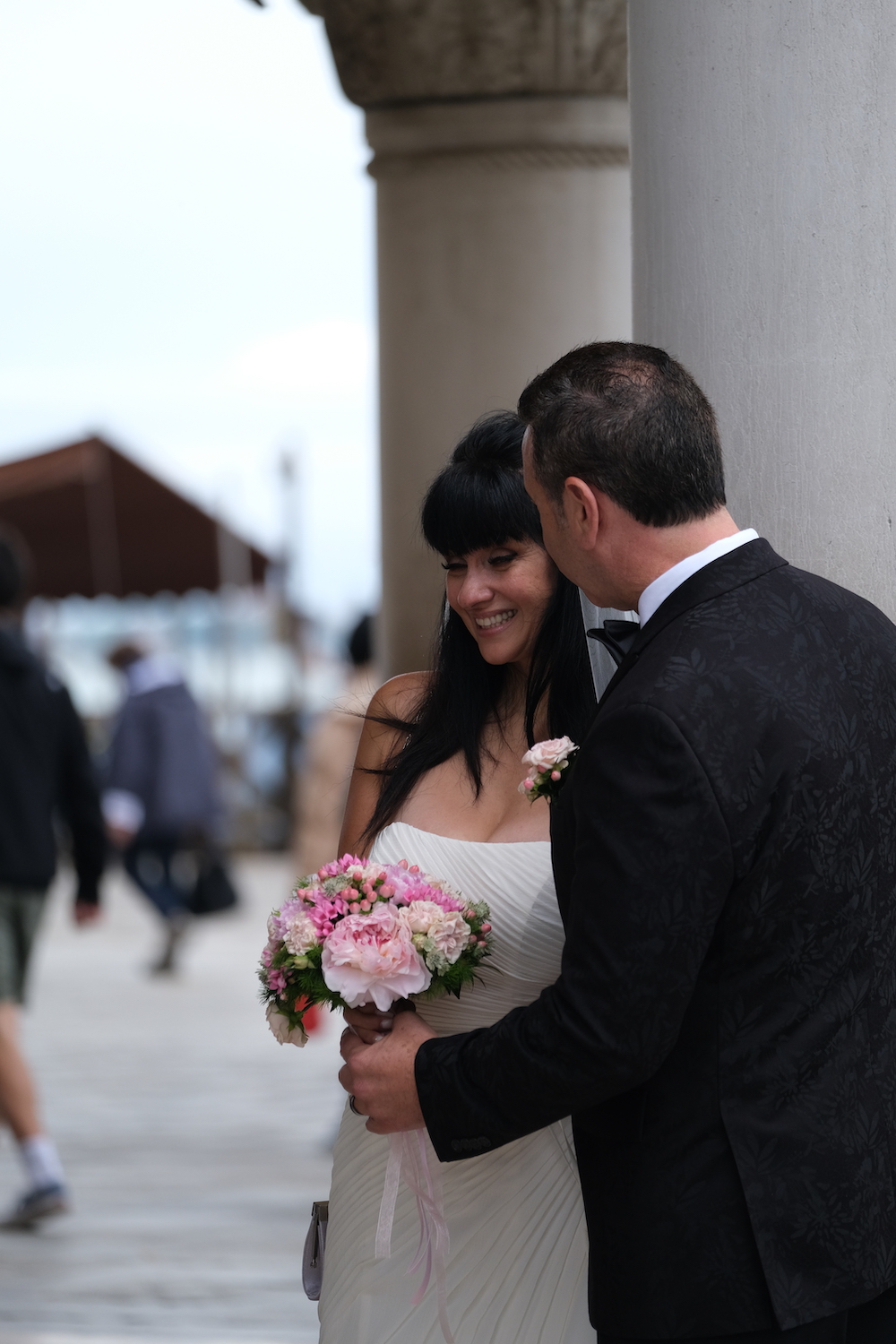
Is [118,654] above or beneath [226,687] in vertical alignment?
above

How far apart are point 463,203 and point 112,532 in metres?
8.28

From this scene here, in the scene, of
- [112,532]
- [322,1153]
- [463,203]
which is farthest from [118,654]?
[463,203]

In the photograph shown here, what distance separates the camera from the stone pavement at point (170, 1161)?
191 inches

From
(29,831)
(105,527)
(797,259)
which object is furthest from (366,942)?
(105,527)

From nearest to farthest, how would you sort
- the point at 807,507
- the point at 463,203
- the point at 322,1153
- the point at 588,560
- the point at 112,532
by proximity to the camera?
the point at 588,560, the point at 807,507, the point at 463,203, the point at 322,1153, the point at 112,532

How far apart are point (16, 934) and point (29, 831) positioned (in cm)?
36

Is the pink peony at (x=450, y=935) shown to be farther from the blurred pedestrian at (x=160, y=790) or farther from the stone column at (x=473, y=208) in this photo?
the blurred pedestrian at (x=160, y=790)

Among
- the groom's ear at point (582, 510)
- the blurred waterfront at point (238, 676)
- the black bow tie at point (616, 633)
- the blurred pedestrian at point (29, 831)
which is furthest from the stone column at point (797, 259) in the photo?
the blurred waterfront at point (238, 676)

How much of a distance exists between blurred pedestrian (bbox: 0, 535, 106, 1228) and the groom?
399 centimetres

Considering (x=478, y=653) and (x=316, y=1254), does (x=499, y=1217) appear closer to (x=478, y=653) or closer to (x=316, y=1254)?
(x=316, y=1254)

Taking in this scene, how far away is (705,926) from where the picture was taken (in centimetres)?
184

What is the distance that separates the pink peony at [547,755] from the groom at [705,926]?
141mm

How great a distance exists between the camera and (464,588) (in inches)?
115

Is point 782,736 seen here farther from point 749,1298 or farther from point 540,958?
point 540,958
